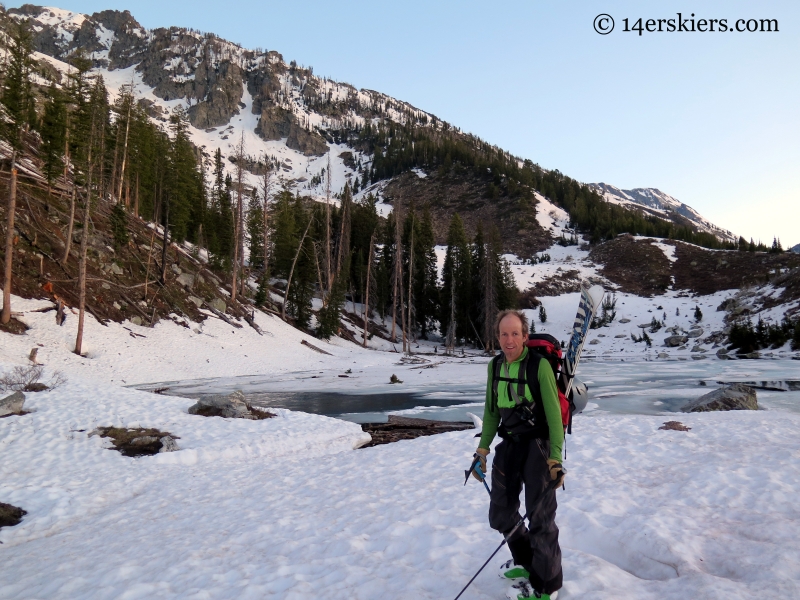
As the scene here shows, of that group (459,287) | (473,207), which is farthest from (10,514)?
(473,207)

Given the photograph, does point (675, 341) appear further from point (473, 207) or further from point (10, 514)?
point (473, 207)

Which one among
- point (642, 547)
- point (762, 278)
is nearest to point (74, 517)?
point (642, 547)

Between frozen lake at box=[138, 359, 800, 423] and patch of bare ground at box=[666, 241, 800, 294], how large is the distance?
33.3m

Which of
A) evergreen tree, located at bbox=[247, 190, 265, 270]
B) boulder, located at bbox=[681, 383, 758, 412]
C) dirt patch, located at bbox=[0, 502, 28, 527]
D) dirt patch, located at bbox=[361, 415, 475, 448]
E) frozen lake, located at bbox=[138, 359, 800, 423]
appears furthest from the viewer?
evergreen tree, located at bbox=[247, 190, 265, 270]

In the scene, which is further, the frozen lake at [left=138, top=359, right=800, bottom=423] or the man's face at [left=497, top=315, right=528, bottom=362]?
the frozen lake at [left=138, top=359, right=800, bottom=423]

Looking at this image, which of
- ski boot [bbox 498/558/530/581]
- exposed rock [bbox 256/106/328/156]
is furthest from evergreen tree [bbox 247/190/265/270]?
exposed rock [bbox 256/106/328/156]

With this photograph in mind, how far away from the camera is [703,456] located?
7.19 metres

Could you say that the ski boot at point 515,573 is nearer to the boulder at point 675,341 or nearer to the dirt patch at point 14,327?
the dirt patch at point 14,327

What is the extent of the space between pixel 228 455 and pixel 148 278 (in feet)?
77.0

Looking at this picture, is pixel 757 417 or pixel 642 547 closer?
pixel 642 547

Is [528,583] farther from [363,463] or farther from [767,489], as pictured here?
[363,463]

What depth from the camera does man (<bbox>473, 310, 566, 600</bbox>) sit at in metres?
3.21

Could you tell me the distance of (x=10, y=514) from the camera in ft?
19.0

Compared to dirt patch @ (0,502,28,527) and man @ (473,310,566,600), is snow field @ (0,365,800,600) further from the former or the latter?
man @ (473,310,566,600)
